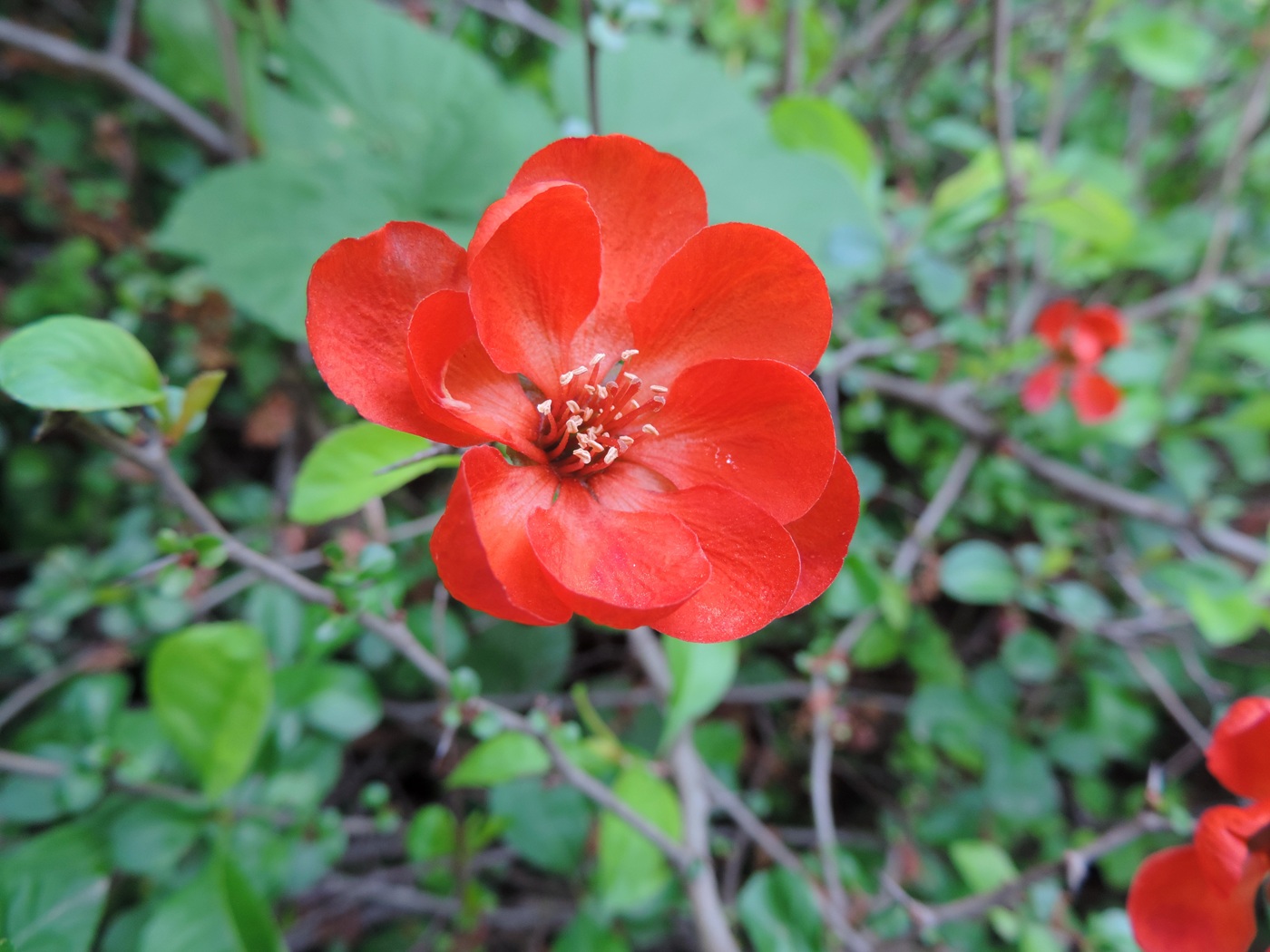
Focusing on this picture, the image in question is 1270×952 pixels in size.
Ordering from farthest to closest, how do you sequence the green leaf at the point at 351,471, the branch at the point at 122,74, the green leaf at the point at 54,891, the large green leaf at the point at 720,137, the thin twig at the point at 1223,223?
the thin twig at the point at 1223,223 < the large green leaf at the point at 720,137 < the branch at the point at 122,74 < the green leaf at the point at 54,891 < the green leaf at the point at 351,471

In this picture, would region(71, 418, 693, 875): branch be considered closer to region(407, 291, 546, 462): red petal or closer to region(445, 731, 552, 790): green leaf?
region(445, 731, 552, 790): green leaf

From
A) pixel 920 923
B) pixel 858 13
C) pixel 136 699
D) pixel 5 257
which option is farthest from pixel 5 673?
pixel 858 13

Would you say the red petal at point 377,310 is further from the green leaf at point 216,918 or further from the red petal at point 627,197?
the green leaf at point 216,918

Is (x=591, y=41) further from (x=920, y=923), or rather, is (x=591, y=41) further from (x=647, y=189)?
(x=920, y=923)

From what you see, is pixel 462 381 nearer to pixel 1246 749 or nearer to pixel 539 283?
pixel 539 283

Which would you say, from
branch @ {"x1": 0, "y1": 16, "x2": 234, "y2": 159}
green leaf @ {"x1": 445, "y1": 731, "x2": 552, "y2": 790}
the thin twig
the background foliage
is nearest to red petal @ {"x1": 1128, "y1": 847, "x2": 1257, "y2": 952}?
the background foliage

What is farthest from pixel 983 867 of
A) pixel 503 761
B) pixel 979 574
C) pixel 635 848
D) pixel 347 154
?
pixel 347 154

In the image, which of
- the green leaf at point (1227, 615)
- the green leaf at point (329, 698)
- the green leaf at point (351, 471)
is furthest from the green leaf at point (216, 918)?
the green leaf at point (1227, 615)
